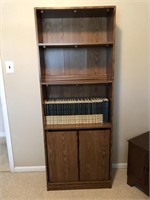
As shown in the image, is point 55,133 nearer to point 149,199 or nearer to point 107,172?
point 107,172

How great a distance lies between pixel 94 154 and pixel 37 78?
1005mm

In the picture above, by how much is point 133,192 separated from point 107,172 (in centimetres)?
34

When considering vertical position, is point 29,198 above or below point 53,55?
below

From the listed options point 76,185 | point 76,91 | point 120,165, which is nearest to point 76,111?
point 76,91

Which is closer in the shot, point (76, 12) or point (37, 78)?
point (76, 12)

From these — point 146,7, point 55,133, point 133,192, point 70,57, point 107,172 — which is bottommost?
point 133,192

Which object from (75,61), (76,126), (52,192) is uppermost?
(75,61)

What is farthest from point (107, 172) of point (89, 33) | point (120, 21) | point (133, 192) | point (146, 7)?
point (146, 7)

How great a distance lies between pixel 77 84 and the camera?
1.81 m

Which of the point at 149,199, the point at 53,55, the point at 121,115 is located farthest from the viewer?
the point at 121,115

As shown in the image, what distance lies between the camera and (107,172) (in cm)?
200

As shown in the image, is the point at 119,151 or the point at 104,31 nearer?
the point at 104,31

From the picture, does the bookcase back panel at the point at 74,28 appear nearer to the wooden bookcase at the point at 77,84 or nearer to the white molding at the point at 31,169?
the wooden bookcase at the point at 77,84

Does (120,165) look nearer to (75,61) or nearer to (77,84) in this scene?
(77,84)
